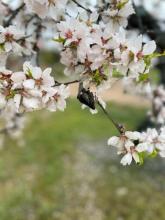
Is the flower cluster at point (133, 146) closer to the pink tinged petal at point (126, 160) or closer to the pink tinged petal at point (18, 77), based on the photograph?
the pink tinged petal at point (126, 160)

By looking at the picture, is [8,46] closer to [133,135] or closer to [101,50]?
[101,50]

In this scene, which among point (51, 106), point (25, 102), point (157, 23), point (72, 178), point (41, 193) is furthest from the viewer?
point (72, 178)

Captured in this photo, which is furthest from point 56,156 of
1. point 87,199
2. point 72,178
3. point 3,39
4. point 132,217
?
→ point 3,39

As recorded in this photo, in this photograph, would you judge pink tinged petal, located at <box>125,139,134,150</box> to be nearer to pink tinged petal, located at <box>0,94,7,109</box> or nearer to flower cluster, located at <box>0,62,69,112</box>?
flower cluster, located at <box>0,62,69,112</box>

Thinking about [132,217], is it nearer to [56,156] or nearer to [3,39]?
[56,156]

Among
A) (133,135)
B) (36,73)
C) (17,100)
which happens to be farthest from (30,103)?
(133,135)

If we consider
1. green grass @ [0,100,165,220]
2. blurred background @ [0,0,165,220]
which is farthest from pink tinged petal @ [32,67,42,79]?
green grass @ [0,100,165,220]
